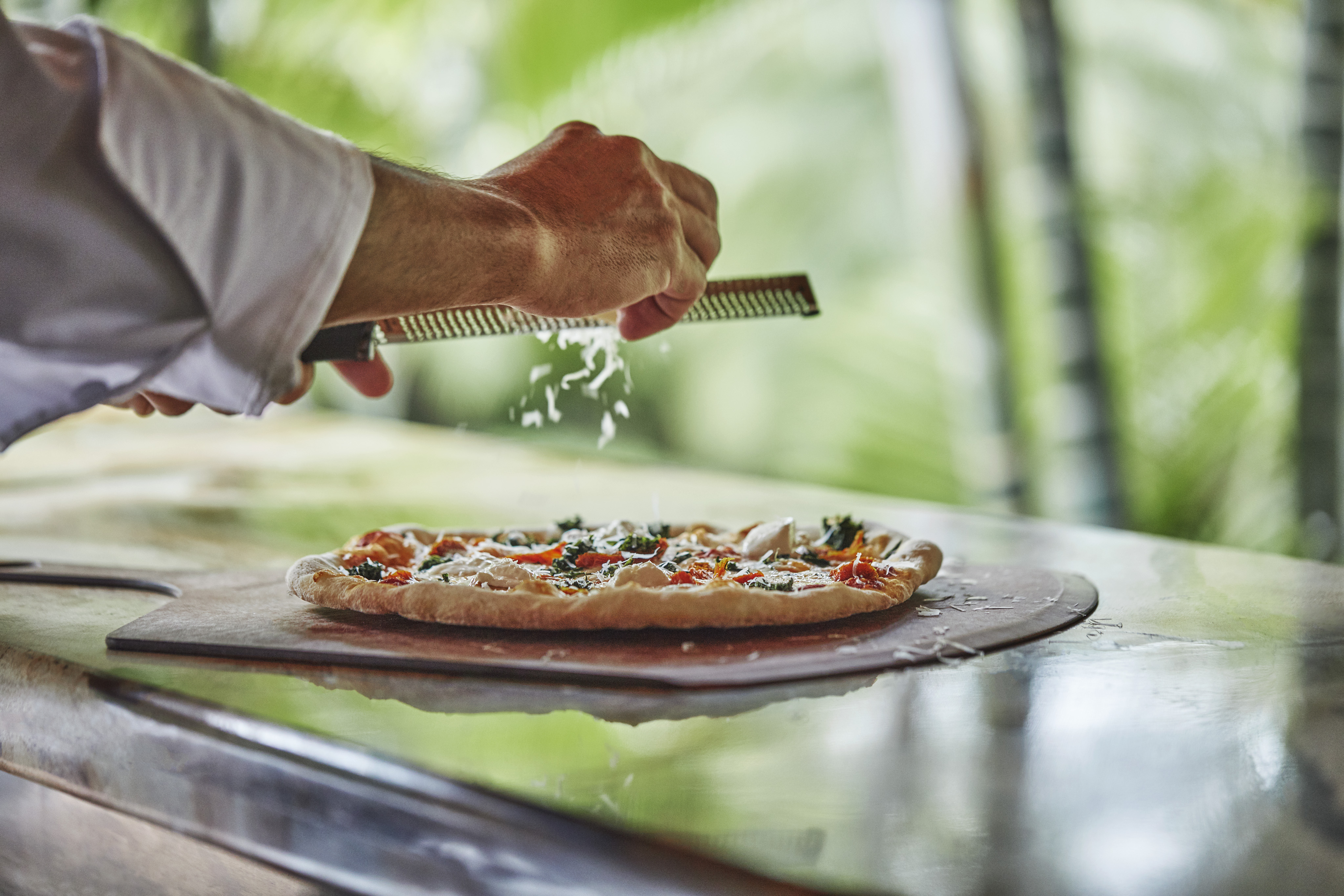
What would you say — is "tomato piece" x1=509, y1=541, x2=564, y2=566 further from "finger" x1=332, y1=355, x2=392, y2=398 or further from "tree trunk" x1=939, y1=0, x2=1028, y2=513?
"tree trunk" x1=939, y1=0, x2=1028, y2=513

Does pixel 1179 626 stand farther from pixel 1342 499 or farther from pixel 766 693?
pixel 1342 499

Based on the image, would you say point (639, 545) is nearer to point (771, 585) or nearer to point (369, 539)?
point (771, 585)

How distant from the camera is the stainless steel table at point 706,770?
2.39ft

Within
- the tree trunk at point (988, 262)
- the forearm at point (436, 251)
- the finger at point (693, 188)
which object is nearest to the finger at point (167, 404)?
the forearm at point (436, 251)

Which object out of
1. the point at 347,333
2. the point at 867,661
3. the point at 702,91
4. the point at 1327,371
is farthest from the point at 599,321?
the point at 702,91

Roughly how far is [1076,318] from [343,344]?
326 cm

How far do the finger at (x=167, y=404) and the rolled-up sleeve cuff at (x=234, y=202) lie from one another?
480mm

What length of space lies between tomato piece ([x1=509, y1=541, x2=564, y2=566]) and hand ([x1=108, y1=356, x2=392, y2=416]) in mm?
304

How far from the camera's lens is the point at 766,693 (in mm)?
1048

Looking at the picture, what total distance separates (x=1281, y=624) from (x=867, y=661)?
0.59 metres

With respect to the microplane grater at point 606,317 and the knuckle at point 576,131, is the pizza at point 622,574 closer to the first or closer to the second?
the microplane grater at point 606,317

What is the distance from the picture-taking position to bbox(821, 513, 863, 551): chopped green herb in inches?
67.3

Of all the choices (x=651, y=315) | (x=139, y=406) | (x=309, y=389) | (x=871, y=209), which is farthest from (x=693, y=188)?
(x=871, y=209)

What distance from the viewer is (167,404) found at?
5.12ft
